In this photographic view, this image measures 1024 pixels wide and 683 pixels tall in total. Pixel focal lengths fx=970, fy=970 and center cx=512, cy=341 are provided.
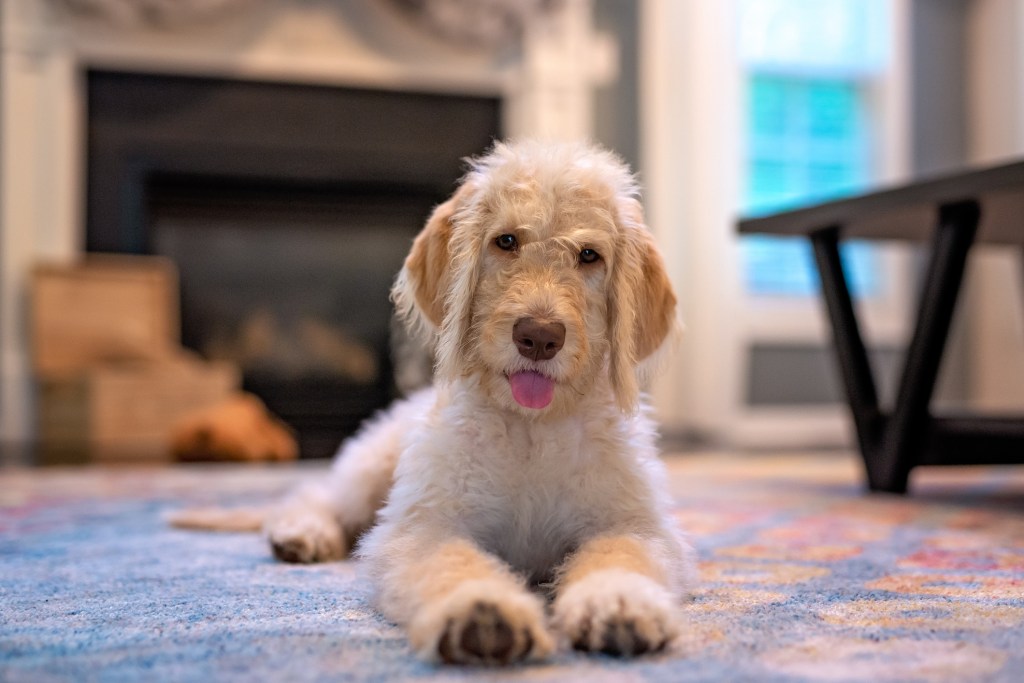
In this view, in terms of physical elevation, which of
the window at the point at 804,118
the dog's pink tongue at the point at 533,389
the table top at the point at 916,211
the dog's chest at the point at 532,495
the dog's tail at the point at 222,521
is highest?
the window at the point at 804,118

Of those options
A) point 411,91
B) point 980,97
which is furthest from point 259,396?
point 980,97

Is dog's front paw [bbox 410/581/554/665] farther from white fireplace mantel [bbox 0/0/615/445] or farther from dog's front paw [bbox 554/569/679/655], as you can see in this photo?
white fireplace mantel [bbox 0/0/615/445]

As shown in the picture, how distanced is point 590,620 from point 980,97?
576cm

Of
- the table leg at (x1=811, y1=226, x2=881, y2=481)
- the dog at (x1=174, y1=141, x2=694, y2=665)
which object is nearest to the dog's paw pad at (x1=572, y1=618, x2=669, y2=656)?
the dog at (x1=174, y1=141, x2=694, y2=665)

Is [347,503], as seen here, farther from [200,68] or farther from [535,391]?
[200,68]

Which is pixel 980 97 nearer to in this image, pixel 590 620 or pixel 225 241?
pixel 225 241

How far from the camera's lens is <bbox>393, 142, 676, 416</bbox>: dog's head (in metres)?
1.41

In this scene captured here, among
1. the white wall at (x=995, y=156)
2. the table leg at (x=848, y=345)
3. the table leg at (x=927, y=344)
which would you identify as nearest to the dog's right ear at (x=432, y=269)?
the table leg at (x=927, y=344)

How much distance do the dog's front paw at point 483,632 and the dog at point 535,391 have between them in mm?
144

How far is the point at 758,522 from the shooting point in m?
2.43

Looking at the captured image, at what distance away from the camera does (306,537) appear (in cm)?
182

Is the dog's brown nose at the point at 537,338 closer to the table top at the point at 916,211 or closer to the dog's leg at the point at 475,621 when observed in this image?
the dog's leg at the point at 475,621

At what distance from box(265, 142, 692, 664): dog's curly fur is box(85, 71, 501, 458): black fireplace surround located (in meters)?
3.46

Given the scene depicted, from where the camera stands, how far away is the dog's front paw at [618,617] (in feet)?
3.68
